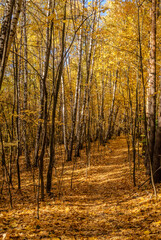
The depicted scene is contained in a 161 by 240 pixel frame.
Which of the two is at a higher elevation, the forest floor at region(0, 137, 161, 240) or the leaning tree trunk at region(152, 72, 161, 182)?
the leaning tree trunk at region(152, 72, 161, 182)

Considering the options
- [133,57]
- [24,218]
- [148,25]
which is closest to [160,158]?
[24,218]

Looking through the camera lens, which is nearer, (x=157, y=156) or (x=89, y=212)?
(x=89, y=212)

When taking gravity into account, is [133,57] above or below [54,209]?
above

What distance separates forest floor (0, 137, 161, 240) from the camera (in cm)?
306

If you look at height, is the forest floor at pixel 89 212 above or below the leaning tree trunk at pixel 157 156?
below

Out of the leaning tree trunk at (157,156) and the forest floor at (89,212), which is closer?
the forest floor at (89,212)

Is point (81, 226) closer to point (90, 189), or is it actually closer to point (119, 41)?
point (90, 189)

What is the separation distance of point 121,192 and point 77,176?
2685 millimetres

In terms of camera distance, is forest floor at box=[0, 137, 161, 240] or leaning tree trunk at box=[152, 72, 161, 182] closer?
forest floor at box=[0, 137, 161, 240]

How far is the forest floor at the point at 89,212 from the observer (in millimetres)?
3062

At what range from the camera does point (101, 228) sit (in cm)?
344

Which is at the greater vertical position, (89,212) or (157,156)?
(157,156)

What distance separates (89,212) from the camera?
433cm

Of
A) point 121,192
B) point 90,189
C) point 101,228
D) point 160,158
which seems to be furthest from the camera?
point 90,189
